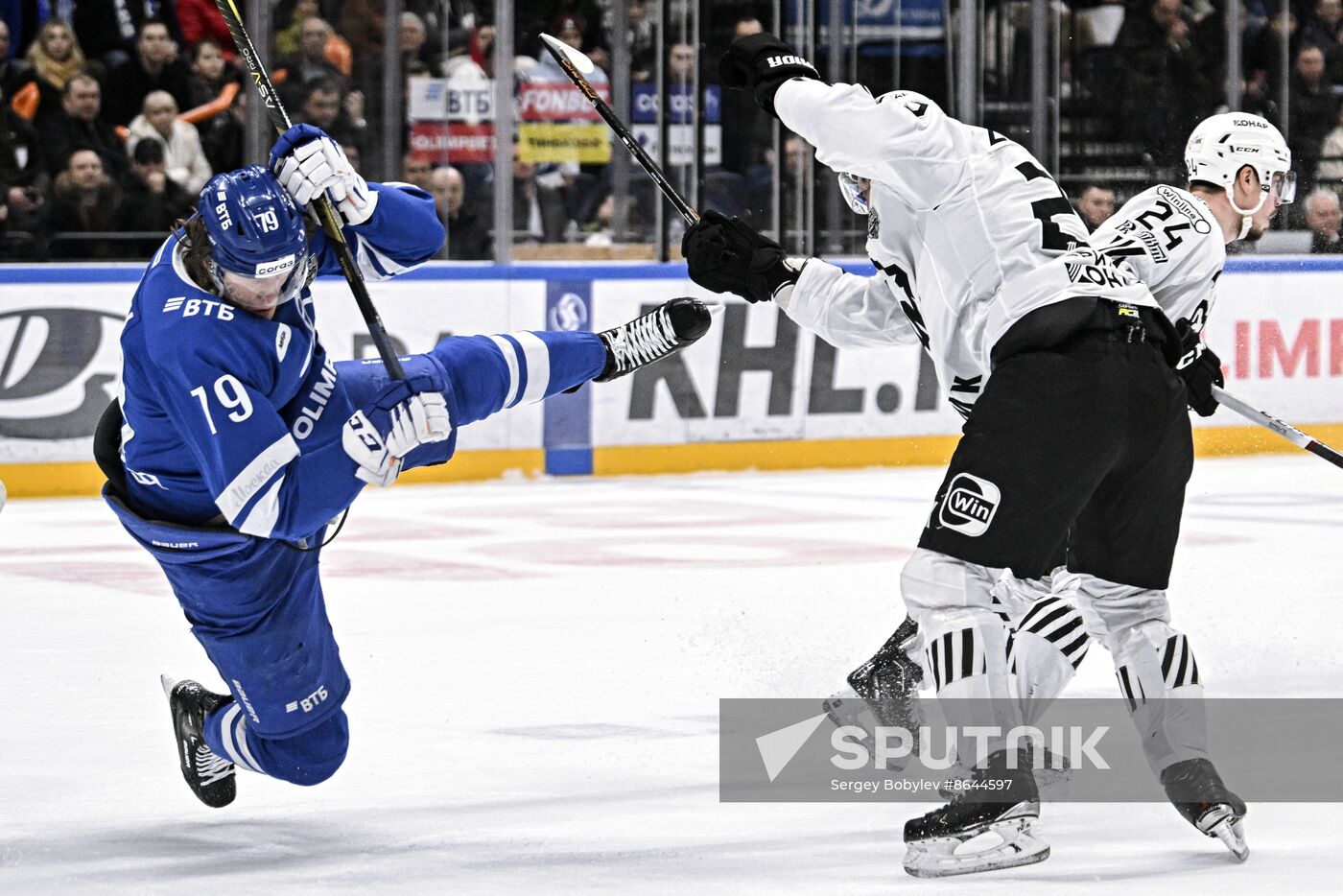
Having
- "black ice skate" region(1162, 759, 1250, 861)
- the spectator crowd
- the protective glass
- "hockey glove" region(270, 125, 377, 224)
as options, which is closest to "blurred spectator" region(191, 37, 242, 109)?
the spectator crowd

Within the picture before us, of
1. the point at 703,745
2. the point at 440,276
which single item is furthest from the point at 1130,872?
the point at 440,276

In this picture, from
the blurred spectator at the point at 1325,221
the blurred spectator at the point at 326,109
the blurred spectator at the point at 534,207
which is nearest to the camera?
the blurred spectator at the point at 326,109

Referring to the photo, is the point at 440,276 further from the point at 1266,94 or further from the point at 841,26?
the point at 1266,94

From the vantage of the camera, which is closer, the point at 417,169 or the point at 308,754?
the point at 308,754

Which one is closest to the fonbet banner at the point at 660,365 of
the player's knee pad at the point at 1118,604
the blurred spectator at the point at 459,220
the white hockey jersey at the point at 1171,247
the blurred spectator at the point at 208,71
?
the blurred spectator at the point at 459,220

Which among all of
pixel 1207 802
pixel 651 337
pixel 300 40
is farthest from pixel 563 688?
Answer: pixel 300 40

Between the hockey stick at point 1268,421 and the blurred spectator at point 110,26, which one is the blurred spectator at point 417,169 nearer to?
the blurred spectator at point 110,26

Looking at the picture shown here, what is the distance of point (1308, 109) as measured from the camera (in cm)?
1062

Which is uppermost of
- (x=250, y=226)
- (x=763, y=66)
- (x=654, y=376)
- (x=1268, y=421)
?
(x=763, y=66)

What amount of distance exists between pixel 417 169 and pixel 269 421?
6.20m

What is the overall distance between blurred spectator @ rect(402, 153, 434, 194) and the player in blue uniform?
541 centimetres

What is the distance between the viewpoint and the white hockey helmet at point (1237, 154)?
3.62 metres

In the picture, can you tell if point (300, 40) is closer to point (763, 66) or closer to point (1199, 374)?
point (763, 66)

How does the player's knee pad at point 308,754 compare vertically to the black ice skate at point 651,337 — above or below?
below
